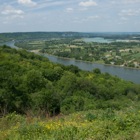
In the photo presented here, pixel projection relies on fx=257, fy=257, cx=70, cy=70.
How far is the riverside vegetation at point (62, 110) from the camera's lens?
13.0 feet

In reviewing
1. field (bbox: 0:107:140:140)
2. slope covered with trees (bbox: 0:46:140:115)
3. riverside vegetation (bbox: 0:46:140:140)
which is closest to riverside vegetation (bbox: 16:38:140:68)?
riverside vegetation (bbox: 0:46:140:140)

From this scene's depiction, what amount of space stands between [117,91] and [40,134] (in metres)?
25.8

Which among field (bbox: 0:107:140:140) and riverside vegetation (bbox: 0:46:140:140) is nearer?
field (bbox: 0:107:140:140)

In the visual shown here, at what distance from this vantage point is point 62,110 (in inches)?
571

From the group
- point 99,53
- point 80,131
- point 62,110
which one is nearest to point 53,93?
point 62,110

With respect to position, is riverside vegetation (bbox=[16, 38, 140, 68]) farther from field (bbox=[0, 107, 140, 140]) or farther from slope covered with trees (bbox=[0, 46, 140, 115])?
field (bbox=[0, 107, 140, 140])

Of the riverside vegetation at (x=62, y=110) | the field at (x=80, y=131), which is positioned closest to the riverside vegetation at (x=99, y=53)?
the riverside vegetation at (x=62, y=110)

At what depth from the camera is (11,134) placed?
390cm

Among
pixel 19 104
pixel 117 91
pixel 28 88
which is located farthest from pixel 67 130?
pixel 117 91

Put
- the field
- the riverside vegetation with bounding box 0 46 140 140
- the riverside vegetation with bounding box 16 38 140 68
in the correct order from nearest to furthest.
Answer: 1. the field
2. the riverside vegetation with bounding box 0 46 140 140
3. the riverside vegetation with bounding box 16 38 140 68

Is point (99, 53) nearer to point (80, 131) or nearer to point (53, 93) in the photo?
point (53, 93)

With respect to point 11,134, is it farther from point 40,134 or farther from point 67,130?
point 67,130

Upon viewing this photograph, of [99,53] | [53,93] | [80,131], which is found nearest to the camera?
[80,131]

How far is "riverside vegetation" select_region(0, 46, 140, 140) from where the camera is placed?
395 cm
